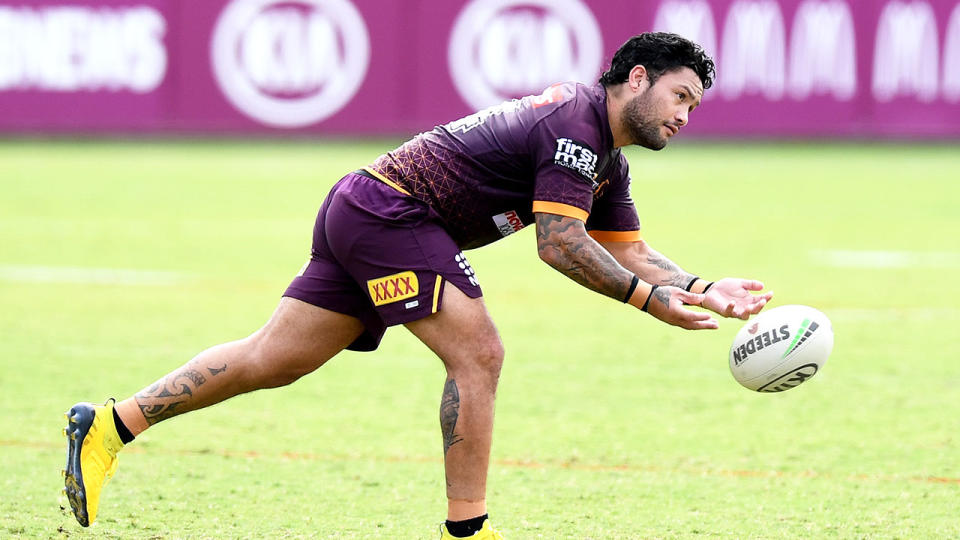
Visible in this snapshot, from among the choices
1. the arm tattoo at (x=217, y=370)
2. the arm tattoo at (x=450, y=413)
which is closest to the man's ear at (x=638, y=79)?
the arm tattoo at (x=450, y=413)

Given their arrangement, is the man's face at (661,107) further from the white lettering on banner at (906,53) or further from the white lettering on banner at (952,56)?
the white lettering on banner at (952,56)

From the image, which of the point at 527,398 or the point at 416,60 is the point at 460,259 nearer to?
the point at 527,398

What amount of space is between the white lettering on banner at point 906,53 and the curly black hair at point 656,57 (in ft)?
67.8

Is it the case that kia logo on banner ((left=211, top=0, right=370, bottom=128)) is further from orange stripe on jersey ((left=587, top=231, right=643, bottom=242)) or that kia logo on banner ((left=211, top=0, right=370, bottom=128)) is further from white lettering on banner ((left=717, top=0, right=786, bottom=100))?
orange stripe on jersey ((left=587, top=231, right=643, bottom=242))

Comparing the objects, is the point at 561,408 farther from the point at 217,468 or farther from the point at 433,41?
the point at 433,41

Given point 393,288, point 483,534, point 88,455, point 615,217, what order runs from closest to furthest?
point 483,534 < point 393,288 < point 88,455 < point 615,217

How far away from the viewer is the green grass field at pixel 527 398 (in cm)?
633

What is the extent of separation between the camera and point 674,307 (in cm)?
555

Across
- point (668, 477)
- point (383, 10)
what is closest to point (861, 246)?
point (668, 477)

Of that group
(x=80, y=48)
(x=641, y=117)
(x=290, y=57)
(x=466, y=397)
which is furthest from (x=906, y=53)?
(x=466, y=397)

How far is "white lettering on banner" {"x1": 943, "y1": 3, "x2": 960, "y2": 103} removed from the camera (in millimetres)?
25062

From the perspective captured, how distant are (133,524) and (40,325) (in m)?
5.38

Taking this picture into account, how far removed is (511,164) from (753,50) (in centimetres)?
2055

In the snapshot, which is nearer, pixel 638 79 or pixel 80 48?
pixel 638 79
